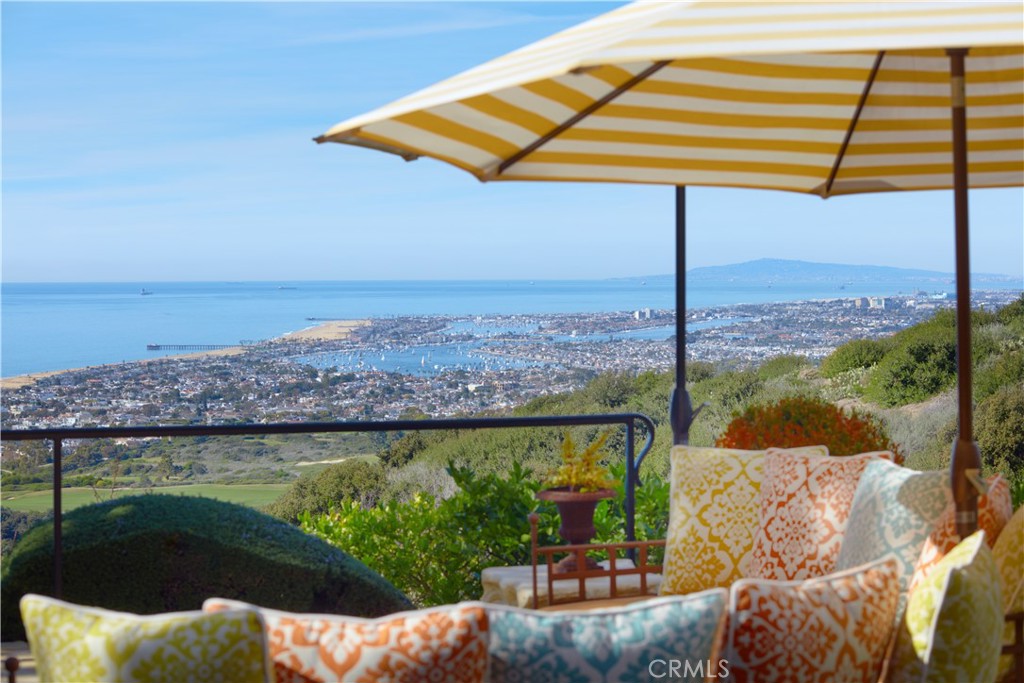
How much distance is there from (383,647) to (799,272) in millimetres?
19267

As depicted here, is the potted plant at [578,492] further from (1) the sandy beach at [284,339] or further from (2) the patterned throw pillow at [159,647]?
(1) the sandy beach at [284,339]

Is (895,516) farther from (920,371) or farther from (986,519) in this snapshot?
(920,371)

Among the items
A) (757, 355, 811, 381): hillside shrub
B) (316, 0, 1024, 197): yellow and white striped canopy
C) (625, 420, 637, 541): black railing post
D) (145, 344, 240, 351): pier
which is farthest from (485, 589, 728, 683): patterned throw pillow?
(145, 344, 240, 351): pier

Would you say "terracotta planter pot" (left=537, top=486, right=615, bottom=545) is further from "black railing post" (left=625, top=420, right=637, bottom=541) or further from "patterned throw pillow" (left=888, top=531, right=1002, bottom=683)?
"patterned throw pillow" (left=888, top=531, right=1002, bottom=683)

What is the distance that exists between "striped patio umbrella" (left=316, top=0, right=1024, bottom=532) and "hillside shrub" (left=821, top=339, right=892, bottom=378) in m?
11.2

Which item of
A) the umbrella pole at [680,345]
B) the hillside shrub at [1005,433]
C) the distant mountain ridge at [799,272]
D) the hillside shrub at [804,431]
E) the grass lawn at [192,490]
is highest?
the distant mountain ridge at [799,272]

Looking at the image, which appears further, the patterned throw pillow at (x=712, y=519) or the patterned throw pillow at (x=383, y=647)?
the patterned throw pillow at (x=712, y=519)

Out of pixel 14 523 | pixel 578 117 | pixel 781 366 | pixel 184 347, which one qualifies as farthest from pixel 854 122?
pixel 184 347

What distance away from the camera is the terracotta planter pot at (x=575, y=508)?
3975 millimetres

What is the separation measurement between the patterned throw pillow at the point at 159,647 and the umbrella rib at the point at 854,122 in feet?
8.20

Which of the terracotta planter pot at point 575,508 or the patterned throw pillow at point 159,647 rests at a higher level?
the patterned throw pillow at point 159,647

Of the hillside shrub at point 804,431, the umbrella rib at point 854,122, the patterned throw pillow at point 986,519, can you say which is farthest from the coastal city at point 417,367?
the patterned throw pillow at point 986,519

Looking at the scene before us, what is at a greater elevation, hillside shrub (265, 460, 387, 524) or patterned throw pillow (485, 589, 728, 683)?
patterned throw pillow (485, 589, 728, 683)

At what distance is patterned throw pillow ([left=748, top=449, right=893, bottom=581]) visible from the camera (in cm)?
290
